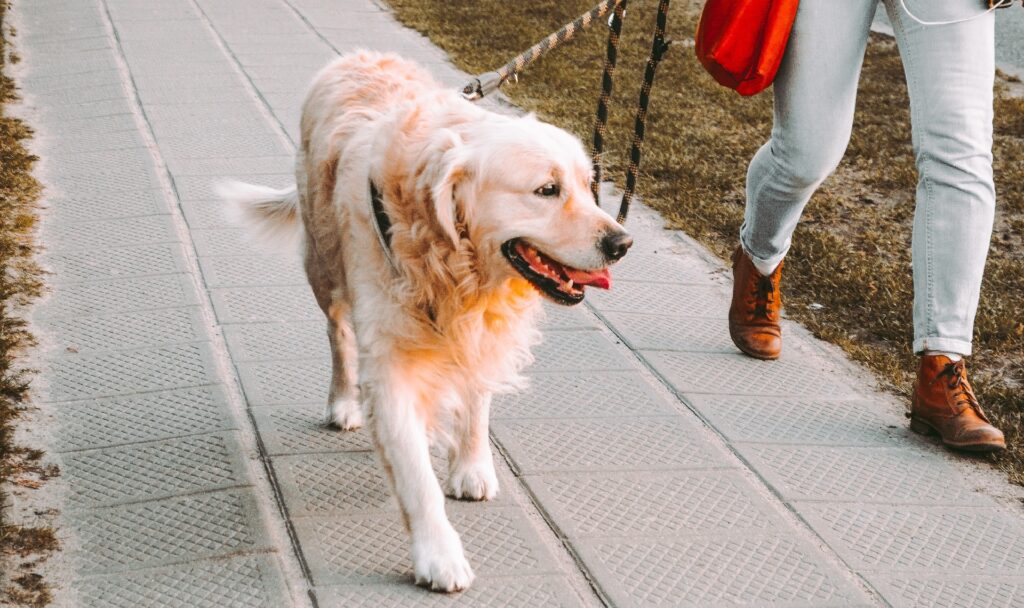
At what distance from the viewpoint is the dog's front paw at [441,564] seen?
2.99 m

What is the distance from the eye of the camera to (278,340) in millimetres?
4477

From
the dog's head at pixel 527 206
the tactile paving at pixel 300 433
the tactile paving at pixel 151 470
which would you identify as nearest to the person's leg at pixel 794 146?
the dog's head at pixel 527 206

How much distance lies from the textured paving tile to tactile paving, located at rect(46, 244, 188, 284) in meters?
2.42

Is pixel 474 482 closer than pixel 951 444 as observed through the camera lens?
Yes

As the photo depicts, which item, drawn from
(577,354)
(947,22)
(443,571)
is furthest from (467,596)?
(947,22)

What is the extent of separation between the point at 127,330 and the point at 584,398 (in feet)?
5.56

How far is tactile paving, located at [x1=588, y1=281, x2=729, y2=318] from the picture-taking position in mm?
5055

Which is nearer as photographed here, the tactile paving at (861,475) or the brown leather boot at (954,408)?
the tactile paving at (861,475)

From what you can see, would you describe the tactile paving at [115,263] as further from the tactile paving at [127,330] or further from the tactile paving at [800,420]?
the tactile paving at [800,420]

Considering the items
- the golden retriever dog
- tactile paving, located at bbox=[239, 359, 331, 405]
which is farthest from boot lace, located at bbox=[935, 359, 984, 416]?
tactile paving, located at bbox=[239, 359, 331, 405]

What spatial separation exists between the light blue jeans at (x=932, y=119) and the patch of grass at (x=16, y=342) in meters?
2.62

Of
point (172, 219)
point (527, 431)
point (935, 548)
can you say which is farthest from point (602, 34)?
point (935, 548)

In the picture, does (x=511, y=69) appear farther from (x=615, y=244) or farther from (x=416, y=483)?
(x=416, y=483)

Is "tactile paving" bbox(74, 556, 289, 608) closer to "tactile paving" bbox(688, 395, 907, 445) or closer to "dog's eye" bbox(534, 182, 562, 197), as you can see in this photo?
"dog's eye" bbox(534, 182, 562, 197)
